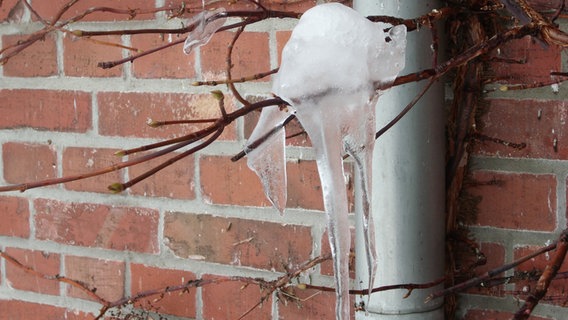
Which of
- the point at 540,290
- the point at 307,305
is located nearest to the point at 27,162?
the point at 307,305

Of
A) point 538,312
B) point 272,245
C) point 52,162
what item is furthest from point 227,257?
point 538,312

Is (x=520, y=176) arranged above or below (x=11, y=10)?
below

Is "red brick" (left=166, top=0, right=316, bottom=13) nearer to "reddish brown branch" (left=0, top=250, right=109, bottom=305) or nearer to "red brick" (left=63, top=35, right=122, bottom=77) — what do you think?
"red brick" (left=63, top=35, right=122, bottom=77)

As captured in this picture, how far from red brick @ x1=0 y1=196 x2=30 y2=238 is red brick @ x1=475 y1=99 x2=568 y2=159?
2.63 ft

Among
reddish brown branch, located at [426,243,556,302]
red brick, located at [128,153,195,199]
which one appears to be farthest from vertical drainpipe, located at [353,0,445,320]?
red brick, located at [128,153,195,199]

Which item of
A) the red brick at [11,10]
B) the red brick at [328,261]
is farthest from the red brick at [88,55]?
the red brick at [328,261]

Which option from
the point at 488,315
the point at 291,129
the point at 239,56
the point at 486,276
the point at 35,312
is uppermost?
the point at 239,56

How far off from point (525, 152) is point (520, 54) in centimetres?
13

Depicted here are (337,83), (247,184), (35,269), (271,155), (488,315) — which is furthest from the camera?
(35,269)

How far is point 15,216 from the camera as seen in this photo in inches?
61.0

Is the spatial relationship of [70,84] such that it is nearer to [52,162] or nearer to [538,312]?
[52,162]

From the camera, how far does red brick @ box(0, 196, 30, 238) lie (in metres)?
1.54

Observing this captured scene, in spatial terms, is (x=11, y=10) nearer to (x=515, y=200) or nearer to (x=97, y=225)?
(x=97, y=225)

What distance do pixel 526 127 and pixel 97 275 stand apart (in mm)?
747
